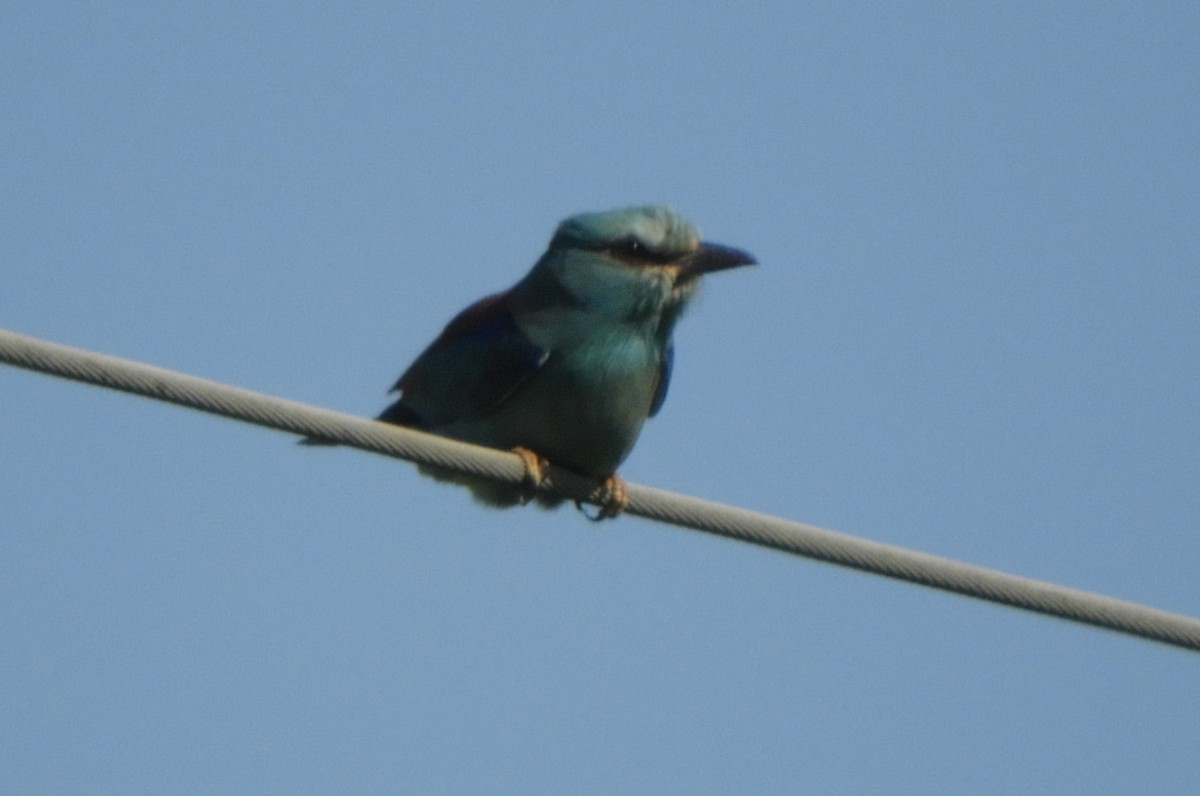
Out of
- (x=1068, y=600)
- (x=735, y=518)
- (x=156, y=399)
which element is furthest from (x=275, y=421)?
(x=1068, y=600)

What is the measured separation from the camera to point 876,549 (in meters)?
4.57

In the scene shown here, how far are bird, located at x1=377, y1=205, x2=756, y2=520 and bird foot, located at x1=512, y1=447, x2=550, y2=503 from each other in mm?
20

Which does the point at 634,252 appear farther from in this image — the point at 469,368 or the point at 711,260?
the point at 469,368

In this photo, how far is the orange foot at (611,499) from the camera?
6.18 m

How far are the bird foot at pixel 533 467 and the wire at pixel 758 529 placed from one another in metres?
1.14

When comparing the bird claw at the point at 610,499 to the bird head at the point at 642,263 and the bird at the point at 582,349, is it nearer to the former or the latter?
the bird at the point at 582,349

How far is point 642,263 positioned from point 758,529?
86.7 inches

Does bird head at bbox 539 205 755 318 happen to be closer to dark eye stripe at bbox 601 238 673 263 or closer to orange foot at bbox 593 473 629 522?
dark eye stripe at bbox 601 238 673 263

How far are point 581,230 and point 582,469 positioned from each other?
0.90 meters

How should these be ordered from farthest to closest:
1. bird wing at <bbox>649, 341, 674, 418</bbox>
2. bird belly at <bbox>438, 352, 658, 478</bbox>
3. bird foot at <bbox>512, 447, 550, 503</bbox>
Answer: bird wing at <bbox>649, 341, 674, 418</bbox> < bird belly at <bbox>438, 352, 658, 478</bbox> < bird foot at <bbox>512, 447, 550, 503</bbox>

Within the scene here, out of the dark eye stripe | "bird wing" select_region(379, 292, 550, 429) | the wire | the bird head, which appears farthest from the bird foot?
the wire

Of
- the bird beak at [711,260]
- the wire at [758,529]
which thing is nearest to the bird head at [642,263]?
the bird beak at [711,260]

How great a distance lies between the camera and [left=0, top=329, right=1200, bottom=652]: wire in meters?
4.17

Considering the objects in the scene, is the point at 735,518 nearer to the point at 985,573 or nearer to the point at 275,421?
the point at 985,573
